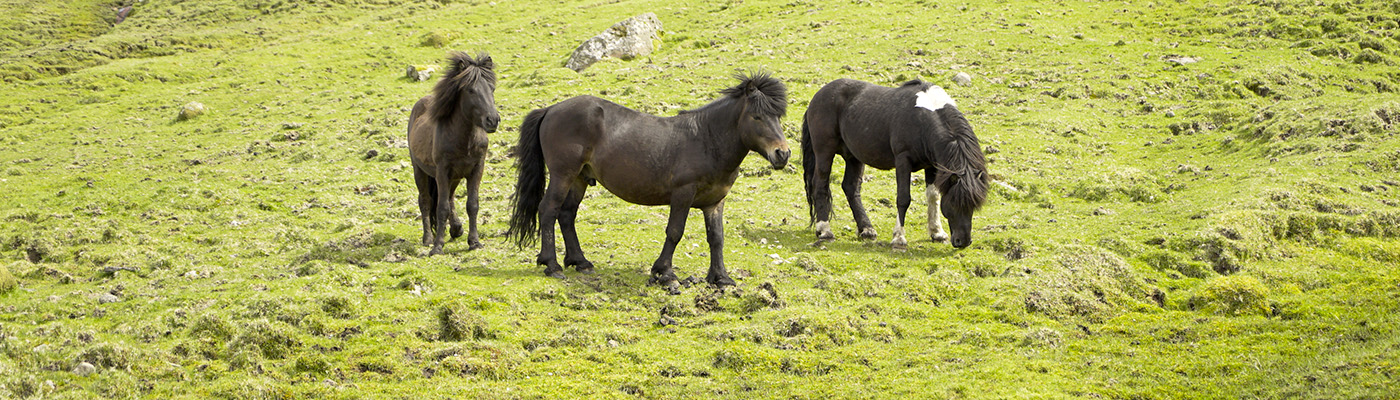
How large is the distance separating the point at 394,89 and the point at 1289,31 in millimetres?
27591

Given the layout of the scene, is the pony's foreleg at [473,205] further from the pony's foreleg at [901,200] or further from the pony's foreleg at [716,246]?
the pony's foreleg at [901,200]

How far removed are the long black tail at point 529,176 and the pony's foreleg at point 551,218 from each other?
0.30 m

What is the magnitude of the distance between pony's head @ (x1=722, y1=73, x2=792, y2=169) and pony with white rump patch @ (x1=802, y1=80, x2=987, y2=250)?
2.96m

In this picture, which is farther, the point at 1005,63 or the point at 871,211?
the point at 1005,63

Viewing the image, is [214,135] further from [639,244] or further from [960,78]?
[960,78]

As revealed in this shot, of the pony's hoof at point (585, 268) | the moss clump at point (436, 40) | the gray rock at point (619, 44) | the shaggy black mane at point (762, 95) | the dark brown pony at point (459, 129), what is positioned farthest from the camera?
the moss clump at point (436, 40)

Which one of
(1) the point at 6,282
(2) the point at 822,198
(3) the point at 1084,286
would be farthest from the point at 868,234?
(1) the point at 6,282


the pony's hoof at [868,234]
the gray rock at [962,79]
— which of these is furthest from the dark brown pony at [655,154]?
the gray rock at [962,79]

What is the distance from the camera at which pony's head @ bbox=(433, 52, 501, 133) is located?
11414 millimetres

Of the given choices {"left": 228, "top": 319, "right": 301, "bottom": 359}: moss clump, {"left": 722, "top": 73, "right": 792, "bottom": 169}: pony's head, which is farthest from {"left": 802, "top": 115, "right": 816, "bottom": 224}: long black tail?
{"left": 228, "top": 319, "right": 301, "bottom": 359}: moss clump

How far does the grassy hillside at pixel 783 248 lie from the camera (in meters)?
7.37

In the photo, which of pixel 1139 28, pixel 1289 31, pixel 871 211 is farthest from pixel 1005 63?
pixel 871 211

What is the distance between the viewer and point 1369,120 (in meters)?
17.4

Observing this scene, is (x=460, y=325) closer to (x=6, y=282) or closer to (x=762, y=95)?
(x=762, y=95)
